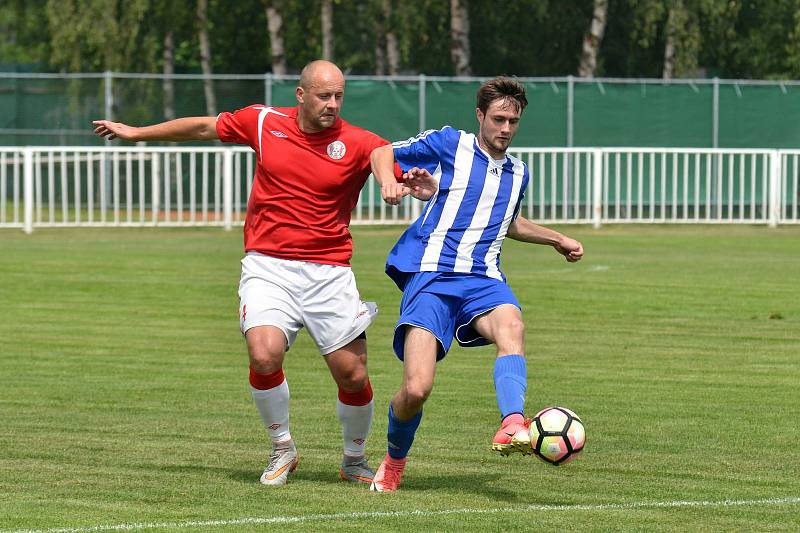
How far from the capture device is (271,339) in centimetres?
725

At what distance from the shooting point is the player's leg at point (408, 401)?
7.11 meters

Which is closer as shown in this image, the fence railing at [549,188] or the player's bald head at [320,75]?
the player's bald head at [320,75]

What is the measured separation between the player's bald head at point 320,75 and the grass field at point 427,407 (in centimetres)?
179

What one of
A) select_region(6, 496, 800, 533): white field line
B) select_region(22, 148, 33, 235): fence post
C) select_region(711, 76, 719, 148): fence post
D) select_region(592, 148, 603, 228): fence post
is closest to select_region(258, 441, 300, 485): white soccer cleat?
select_region(6, 496, 800, 533): white field line

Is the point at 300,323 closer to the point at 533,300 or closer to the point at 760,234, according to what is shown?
the point at 533,300

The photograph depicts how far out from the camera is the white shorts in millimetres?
7340

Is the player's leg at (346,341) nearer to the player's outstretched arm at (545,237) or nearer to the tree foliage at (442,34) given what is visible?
the player's outstretched arm at (545,237)

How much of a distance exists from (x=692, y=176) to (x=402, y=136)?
5013 millimetres

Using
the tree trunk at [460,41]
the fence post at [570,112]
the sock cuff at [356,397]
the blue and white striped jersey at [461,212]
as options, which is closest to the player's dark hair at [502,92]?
the blue and white striped jersey at [461,212]

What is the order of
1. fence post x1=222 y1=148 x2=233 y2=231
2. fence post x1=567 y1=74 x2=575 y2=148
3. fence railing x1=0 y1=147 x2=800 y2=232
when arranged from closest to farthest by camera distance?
fence post x1=222 y1=148 x2=233 y2=231, fence railing x1=0 y1=147 x2=800 y2=232, fence post x1=567 y1=74 x2=575 y2=148

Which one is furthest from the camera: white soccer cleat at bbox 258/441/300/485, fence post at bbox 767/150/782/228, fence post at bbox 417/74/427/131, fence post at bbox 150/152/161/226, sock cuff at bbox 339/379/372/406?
fence post at bbox 417/74/427/131

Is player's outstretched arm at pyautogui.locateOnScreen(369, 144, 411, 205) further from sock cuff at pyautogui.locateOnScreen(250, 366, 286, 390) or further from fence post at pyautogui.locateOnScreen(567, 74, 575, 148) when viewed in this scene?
fence post at pyautogui.locateOnScreen(567, 74, 575, 148)

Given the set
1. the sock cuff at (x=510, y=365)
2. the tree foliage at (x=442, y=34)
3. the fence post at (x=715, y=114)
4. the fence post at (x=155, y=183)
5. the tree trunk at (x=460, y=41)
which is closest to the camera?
the sock cuff at (x=510, y=365)

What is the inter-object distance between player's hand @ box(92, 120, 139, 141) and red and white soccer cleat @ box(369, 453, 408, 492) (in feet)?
6.26
